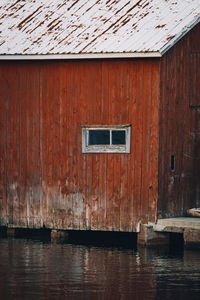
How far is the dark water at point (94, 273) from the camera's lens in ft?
55.0

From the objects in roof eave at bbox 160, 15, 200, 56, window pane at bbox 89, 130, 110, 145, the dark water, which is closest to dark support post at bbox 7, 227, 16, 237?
the dark water

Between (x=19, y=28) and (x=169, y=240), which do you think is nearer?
(x=169, y=240)

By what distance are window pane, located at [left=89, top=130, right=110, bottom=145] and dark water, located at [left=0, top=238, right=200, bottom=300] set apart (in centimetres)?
246

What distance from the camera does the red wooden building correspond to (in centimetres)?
2232

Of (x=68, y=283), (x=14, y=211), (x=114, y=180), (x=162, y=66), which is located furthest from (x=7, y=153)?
(x=68, y=283)

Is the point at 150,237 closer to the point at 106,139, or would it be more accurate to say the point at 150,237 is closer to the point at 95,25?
the point at 106,139

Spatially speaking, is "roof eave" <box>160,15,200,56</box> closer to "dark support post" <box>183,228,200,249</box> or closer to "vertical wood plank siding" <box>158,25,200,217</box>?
"vertical wood plank siding" <box>158,25,200,217</box>

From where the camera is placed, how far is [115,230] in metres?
22.7

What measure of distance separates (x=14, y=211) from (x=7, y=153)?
144 cm

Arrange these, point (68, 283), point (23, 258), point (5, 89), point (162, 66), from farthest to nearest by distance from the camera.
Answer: point (5, 89) < point (162, 66) < point (23, 258) < point (68, 283)

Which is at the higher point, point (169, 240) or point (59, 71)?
point (59, 71)

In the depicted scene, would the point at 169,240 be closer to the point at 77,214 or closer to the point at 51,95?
the point at 77,214

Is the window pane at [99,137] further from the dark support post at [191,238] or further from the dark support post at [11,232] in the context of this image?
the dark support post at [11,232]

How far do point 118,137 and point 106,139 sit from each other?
308 millimetres
